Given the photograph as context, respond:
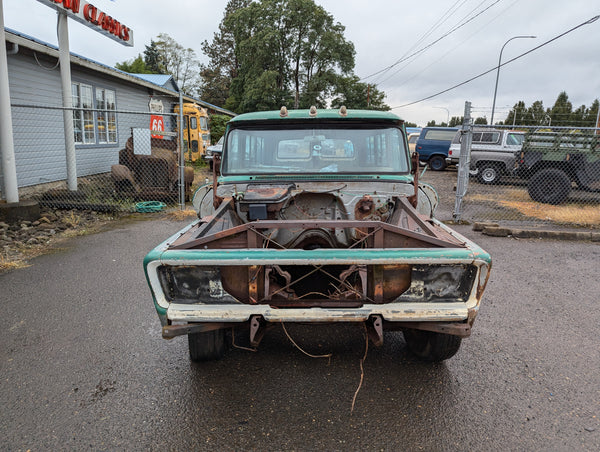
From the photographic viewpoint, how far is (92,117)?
12258 mm

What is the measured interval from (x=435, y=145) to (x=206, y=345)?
17.9 meters

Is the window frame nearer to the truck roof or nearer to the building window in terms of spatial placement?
the building window

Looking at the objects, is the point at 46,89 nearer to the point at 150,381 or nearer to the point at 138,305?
the point at 138,305

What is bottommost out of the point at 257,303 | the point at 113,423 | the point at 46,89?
the point at 113,423

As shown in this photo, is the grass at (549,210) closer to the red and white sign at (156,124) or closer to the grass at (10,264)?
the red and white sign at (156,124)

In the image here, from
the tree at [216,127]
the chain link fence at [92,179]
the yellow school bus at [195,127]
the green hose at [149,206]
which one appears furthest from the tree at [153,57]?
the green hose at [149,206]

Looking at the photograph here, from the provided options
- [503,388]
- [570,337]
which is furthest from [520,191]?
[503,388]

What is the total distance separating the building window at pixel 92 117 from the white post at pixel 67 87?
1.29 meters

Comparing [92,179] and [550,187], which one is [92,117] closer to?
[92,179]

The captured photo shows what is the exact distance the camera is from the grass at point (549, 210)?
27.9ft

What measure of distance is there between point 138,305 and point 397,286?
283cm

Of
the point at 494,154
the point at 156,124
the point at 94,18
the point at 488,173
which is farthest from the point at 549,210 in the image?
the point at 94,18

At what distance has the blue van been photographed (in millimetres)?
18641

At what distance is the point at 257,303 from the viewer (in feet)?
8.49
